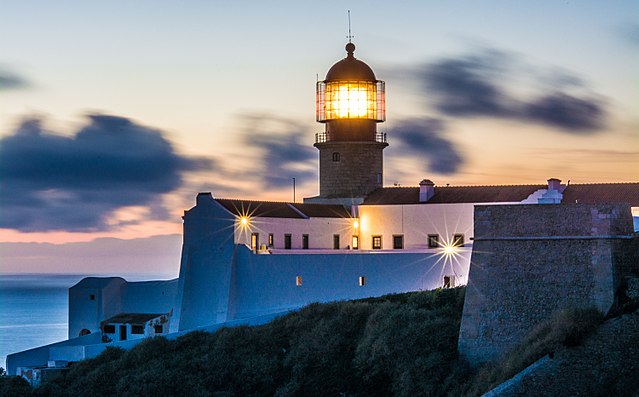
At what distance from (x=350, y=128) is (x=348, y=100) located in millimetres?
989

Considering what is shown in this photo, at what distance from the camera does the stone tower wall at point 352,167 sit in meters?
44.3

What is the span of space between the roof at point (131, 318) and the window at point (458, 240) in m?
10.2

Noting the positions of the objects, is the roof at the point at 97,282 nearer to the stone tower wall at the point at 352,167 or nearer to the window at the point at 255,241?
the window at the point at 255,241

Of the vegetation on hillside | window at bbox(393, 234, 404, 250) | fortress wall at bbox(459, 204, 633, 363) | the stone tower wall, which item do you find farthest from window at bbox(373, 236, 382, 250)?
fortress wall at bbox(459, 204, 633, 363)

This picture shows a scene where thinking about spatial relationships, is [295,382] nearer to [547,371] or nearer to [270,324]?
[270,324]

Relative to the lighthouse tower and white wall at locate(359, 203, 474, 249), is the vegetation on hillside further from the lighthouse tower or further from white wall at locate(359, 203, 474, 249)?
the lighthouse tower

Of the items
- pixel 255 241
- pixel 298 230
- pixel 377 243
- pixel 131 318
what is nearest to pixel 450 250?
pixel 377 243

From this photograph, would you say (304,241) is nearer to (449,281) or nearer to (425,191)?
(425,191)

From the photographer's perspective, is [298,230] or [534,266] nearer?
[534,266]

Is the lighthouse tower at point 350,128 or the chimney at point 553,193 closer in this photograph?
the chimney at point 553,193

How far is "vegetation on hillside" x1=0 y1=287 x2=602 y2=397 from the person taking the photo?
26688 mm

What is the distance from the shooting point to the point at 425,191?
42.7 m

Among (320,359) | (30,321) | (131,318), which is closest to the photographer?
(320,359)

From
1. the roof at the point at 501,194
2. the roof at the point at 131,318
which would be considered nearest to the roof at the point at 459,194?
the roof at the point at 501,194
